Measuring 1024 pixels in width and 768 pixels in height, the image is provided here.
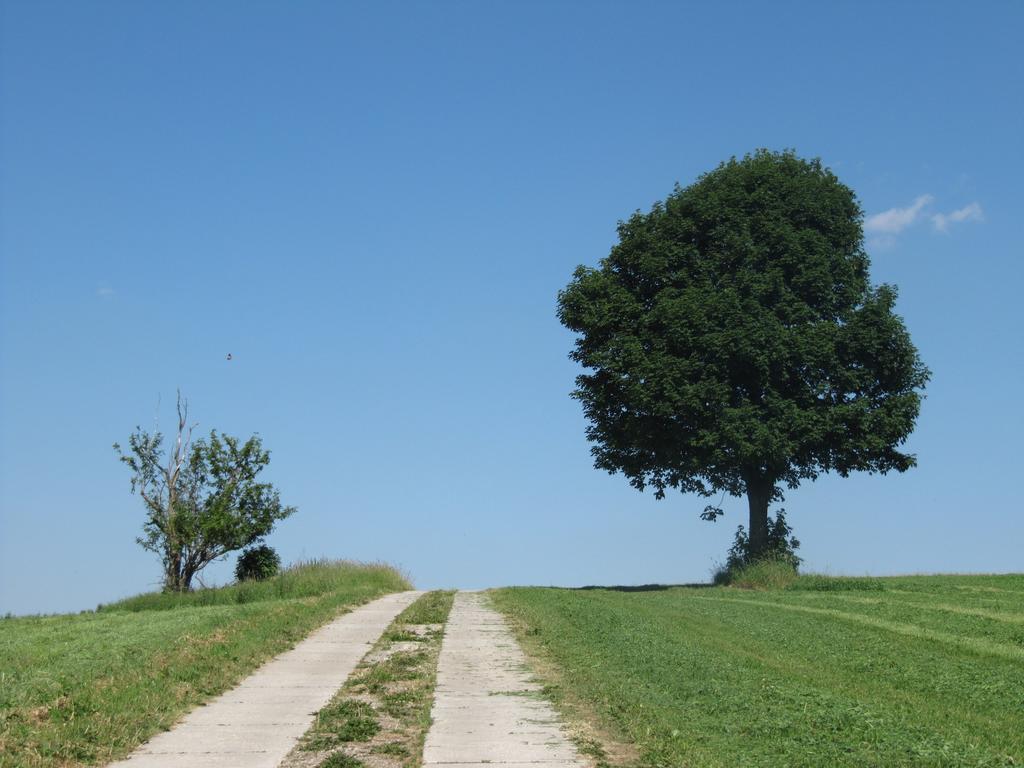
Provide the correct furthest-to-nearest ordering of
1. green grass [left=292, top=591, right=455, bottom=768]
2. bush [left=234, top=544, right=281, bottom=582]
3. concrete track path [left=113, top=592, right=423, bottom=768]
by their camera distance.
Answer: bush [left=234, top=544, right=281, bottom=582] → green grass [left=292, top=591, right=455, bottom=768] → concrete track path [left=113, top=592, right=423, bottom=768]

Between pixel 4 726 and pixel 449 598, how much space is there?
1632 cm

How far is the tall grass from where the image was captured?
29.4 m

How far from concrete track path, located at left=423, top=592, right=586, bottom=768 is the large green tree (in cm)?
1914

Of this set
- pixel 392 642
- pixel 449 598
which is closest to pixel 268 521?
pixel 449 598

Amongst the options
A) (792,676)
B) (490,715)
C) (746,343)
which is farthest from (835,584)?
(490,715)

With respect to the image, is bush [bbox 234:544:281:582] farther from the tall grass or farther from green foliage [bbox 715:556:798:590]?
green foliage [bbox 715:556:798:590]

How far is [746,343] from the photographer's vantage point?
109 feet

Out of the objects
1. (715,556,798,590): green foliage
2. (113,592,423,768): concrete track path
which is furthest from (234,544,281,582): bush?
(113,592,423,768): concrete track path

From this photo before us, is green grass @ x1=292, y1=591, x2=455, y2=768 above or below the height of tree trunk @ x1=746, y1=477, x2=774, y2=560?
below

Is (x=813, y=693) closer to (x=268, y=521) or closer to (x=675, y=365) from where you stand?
(x=675, y=365)

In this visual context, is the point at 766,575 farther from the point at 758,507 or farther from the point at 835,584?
the point at 758,507

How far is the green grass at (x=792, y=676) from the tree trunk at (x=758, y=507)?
1100cm

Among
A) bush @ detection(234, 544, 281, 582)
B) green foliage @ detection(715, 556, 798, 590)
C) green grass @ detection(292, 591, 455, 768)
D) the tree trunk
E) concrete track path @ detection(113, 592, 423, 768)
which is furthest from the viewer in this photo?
bush @ detection(234, 544, 281, 582)

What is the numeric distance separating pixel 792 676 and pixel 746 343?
2088cm
